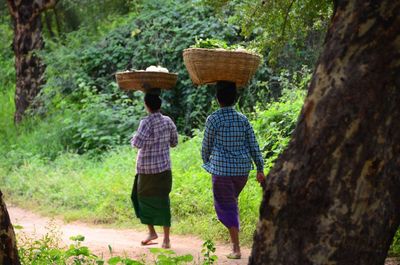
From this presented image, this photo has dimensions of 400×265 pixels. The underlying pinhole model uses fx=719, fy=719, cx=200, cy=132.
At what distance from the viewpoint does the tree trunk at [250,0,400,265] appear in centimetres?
349

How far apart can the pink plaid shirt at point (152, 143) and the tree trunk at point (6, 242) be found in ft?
10.2

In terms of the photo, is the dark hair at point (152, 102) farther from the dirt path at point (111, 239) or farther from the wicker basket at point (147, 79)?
the dirt path at point (111, 239)

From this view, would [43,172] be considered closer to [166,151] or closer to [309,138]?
[166,151]

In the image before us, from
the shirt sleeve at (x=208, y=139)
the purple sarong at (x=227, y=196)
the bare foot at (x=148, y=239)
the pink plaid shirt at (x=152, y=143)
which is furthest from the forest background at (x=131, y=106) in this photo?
the shirt sleeve at (x=208, y=139)

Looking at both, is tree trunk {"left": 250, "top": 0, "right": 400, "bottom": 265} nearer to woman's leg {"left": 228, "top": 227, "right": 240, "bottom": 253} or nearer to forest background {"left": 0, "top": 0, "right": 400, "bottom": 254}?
woman's leg {"left": 228, "top": 227, "right": 240, "bottom": 253}

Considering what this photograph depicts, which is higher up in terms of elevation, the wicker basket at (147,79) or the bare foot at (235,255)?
the wicker basket at (147,79)

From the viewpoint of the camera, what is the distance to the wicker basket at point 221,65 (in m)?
7.29

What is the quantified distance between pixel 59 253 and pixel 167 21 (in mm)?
10511

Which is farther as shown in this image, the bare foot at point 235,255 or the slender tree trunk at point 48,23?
the slender tree trunk at point 48,23

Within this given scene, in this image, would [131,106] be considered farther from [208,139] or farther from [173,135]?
[208,139]

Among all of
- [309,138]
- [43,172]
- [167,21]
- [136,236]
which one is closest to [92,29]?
[167,21]

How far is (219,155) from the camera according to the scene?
6859mm

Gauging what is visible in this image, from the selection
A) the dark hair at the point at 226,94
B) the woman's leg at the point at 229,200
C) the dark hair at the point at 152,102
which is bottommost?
the woman's leg at the point at 229,200

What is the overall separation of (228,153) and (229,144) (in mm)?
86
